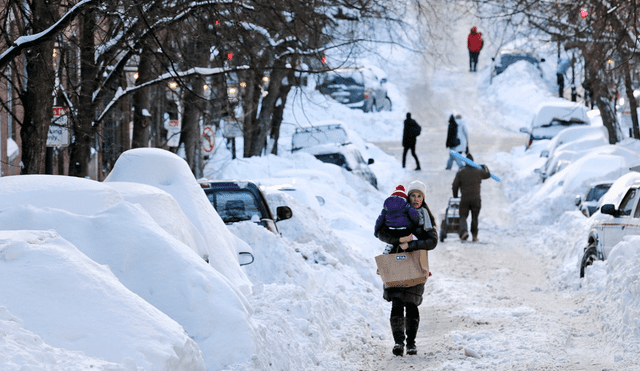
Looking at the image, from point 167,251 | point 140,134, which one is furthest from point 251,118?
point 167,251

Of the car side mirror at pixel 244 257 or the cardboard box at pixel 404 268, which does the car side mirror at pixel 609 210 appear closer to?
the cardboard box at pixel 404 268

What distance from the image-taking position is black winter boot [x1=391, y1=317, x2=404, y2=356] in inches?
313

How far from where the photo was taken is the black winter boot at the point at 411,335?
799 cm

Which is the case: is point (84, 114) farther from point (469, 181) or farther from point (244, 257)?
point (469, 181)

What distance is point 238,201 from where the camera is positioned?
11000 millimetres

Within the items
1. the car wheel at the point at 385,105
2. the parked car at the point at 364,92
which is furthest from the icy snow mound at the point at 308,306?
the car wheel at the point at 385,105

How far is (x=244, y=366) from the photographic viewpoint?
507 cm

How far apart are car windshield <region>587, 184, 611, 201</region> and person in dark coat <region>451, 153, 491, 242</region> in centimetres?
221

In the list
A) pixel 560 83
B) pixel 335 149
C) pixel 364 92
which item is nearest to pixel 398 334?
pixel 335 149

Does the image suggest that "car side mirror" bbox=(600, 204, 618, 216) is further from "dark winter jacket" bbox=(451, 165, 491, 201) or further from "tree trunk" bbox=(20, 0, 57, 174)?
"tree trunk" bbox=(20, 0, 57, 174)

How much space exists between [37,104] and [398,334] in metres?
5.32

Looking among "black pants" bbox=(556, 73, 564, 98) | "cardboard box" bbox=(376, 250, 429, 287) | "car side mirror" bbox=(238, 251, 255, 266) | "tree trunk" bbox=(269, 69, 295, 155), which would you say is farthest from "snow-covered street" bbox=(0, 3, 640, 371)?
"black pants" bbox=(556, 73, 564, 98)

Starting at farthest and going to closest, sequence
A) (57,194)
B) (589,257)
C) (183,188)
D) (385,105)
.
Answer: (385,105)
(589,257)
(183,188)
(57,194)

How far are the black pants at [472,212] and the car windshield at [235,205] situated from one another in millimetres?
6973
